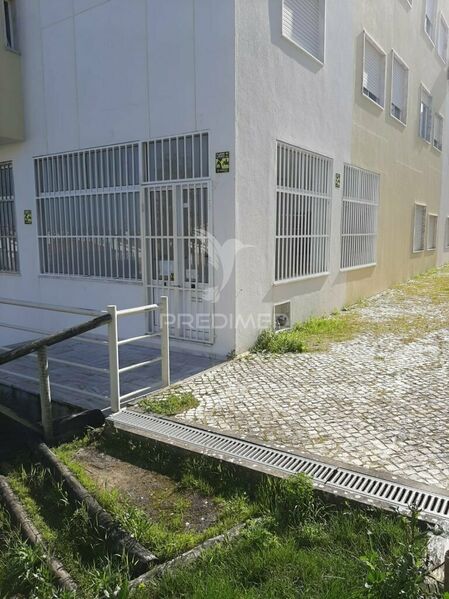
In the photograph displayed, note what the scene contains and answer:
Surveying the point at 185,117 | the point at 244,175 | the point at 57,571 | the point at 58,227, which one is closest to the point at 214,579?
the point at 57,571

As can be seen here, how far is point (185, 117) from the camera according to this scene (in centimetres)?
633

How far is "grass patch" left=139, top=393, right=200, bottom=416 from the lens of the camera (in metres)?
4.60

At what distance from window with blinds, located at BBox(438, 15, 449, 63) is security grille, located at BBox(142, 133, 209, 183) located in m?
14.0

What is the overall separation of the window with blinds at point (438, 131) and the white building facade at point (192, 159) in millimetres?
7376

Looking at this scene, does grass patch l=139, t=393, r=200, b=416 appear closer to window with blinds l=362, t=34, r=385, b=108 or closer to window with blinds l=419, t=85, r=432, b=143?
window with blinds l=362, t=34, r=385, b=108

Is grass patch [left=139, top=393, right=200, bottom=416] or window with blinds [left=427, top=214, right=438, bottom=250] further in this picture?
window with blinds [left=427, top=214, right=438, bottom=250]

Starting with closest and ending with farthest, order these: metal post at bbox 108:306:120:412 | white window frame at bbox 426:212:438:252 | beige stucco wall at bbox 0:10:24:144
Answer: metal post at bbox 108:306:120:412, beige stucco wall at bbox 0:10:24:144, white window frame at bbox 426:212:438:252

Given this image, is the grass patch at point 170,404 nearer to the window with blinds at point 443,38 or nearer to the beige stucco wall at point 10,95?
the beige stucco wall at point 10,95

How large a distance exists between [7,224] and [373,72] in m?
8.79

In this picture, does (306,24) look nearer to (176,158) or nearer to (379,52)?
(176,158)

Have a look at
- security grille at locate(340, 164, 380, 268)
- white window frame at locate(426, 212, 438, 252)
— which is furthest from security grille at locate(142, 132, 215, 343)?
white window frame at locate(426, 212, 438, 252)

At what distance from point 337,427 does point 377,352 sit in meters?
2.93

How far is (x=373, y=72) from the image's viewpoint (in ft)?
35.1

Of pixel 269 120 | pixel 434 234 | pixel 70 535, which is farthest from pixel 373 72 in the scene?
pixel 70 535
